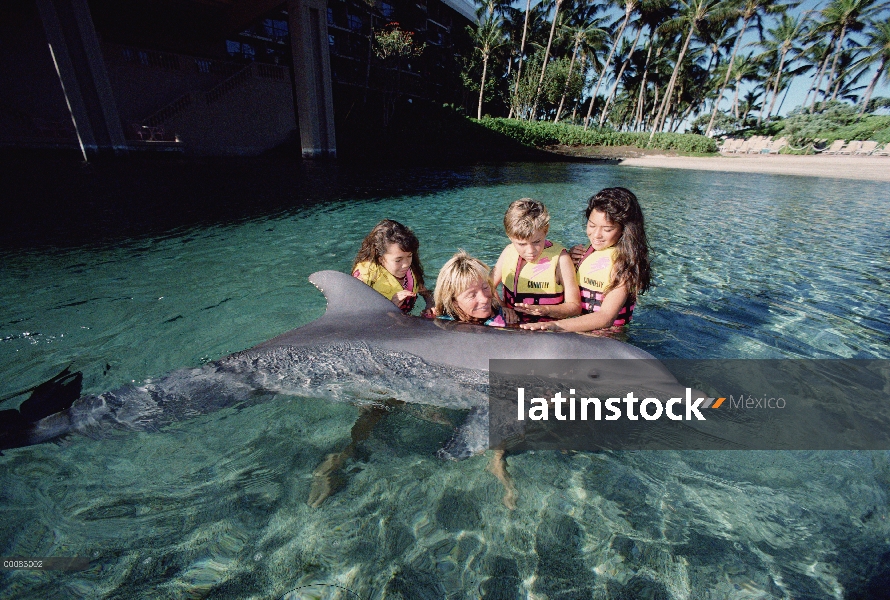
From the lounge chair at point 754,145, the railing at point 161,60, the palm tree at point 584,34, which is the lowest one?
the lounge chair at point 754,145

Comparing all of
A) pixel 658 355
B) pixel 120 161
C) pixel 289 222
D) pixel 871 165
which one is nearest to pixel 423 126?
pixel 120 161

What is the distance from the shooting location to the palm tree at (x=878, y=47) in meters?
47.4

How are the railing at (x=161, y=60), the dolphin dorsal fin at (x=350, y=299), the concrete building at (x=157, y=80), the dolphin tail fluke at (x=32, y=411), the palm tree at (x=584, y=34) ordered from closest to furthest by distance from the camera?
the dolphin tail fluke at (x=32, y=411) < the dolphin dorsal fin at (x=350, y=299) < the concrete building at (x=157, y=80) < the railing at (x=161, y=60) < the palm tree at (x=584, y=34)

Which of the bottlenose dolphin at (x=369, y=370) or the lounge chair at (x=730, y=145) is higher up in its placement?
the lounge chair at (x=730, y=145)

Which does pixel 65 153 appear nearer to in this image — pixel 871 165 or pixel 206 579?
pixel 206 579

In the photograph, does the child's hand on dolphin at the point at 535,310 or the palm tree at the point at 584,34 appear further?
the palm tree at the point at 584,34

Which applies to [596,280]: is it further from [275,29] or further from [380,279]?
[275,29]

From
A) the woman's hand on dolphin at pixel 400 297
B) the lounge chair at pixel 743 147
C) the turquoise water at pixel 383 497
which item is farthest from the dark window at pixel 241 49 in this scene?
the lounge chair at pixel 743 147

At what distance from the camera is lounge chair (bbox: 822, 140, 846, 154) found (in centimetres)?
3909

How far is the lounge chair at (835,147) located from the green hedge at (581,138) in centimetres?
935

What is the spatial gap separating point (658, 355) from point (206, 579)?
4331mm

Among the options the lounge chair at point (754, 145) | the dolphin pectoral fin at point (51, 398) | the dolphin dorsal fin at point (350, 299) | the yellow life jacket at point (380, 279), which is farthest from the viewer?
the lounge chair at point (754, 145)

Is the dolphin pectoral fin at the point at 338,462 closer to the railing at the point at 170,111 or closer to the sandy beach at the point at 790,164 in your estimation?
the railing at the point at 170,111

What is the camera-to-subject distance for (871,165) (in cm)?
3188
